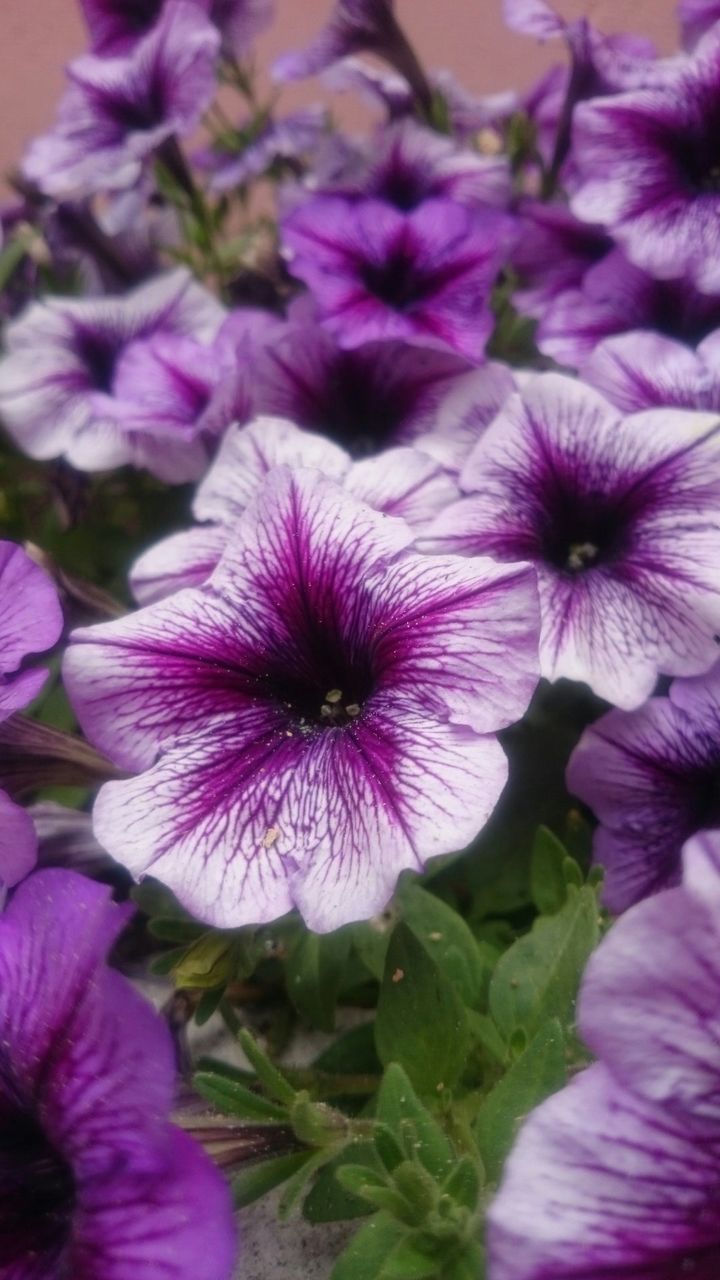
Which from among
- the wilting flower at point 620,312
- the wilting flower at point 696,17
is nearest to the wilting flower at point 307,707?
the wilting flower at point 620,312

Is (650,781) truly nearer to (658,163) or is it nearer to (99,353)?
(658,163)

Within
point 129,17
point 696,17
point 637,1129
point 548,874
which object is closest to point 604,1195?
point 637,1129

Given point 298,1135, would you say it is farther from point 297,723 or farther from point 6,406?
point 6,406

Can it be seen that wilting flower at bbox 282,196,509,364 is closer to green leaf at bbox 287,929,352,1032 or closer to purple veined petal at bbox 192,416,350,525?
purple veined petal at bbox 192,416,350,525

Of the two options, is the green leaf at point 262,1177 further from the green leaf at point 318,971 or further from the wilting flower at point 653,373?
the wilting flower at point 653,373

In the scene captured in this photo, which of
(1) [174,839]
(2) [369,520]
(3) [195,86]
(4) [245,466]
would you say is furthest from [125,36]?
(1) [174,839]

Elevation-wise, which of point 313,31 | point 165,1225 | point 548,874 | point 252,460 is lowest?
point 548,874
